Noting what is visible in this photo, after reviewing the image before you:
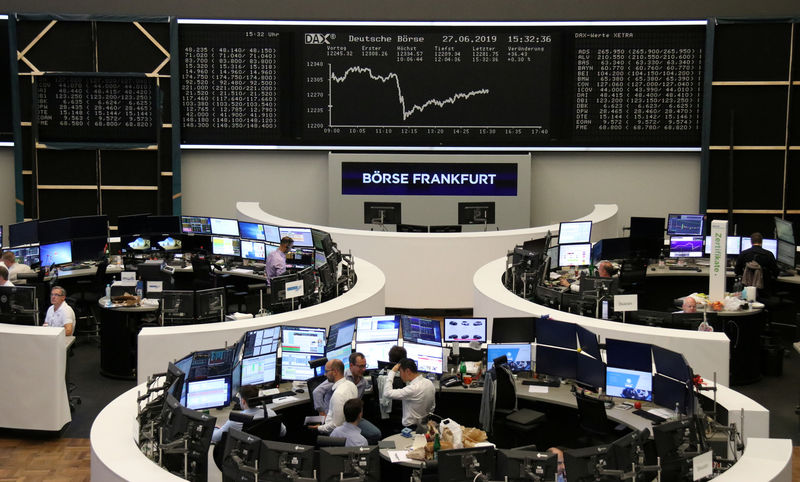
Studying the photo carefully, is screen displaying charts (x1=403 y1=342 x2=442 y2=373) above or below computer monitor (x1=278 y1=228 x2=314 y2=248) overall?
below

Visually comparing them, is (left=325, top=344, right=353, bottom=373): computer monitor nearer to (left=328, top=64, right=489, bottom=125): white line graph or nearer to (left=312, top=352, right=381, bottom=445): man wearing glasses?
(left=312, top=352, right=381, bottom=445): man wearing glasses

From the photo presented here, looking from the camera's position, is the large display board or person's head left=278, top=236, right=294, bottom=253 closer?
person's head left=278, top=236, right=294, bottom=253

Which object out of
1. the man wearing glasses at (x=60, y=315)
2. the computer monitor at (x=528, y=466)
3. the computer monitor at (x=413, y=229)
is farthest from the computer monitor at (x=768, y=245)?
the man wearing glasses at (x=60, y=315)

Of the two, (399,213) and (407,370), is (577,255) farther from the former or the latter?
(407,370)

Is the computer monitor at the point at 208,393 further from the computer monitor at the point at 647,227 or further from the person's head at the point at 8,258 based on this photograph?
the computer monitor at the point at 647,227

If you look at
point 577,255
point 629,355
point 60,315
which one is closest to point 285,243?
point 60,315

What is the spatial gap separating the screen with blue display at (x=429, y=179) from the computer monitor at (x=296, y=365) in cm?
700

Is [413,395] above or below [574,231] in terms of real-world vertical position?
below

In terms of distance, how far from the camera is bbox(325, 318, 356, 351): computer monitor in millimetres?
8828

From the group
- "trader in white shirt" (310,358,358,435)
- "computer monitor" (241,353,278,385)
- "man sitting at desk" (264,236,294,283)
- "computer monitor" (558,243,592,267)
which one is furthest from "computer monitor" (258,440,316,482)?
"computer monitor" (558,243,592,267)

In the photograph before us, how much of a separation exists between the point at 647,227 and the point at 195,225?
6408mm

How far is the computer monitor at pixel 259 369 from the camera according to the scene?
8444mm

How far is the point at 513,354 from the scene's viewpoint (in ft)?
29.8

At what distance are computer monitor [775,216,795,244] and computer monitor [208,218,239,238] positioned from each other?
730 centimetres
